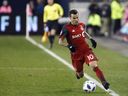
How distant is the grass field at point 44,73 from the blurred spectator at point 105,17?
7909 millimetres

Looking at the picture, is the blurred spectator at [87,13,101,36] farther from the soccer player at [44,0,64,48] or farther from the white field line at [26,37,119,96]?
the soccer player at [44,0,64,48]

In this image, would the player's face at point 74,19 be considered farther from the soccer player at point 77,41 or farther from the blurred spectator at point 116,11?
the blurred spectator at point 116,11

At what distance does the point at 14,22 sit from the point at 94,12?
14.7ft

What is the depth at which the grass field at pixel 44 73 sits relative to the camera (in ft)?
47.6

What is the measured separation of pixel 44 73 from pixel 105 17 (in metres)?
17.8

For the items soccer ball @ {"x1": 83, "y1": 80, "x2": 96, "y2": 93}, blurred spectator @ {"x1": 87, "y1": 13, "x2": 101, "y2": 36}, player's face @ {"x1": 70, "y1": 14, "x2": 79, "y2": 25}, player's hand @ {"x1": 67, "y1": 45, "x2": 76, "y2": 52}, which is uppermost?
player's face @ {"x1": 70, "y1": 14, "x2": 79, "y2": 25}

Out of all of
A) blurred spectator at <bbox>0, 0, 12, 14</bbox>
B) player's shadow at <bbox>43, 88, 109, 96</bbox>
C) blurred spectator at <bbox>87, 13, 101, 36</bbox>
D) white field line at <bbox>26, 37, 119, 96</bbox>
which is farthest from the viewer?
blurred spectator at <bbox>87, 13, 101, 36</bbox>

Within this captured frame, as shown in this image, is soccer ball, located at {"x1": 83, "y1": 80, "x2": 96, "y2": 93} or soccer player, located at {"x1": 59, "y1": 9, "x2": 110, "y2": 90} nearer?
soccer ball, located at {"x1": 83, "y1": 80, "x2": 96, "y2": 93}

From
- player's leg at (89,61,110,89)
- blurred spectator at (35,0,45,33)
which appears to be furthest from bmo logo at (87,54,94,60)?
blurred spectator at (35,0,45,33)

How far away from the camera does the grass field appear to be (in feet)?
47.6

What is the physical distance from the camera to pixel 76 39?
1475 centimetres

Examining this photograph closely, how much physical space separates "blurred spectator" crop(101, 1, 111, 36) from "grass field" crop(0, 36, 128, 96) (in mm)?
7909

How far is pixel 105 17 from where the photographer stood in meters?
35.4

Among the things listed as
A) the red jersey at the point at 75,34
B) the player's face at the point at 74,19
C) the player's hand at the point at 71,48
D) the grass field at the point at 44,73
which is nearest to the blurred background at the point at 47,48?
the grass field at the point at 44,73
